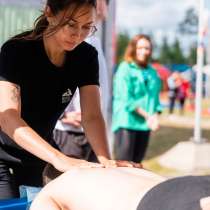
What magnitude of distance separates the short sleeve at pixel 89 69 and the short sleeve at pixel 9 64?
0.27m

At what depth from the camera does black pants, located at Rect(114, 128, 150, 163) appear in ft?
16.2

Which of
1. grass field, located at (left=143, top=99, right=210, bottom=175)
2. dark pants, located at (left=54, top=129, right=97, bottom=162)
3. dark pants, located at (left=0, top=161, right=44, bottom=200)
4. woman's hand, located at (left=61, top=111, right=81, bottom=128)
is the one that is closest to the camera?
dark pants, located at (left=0, top=161, right=44, bottom=200)

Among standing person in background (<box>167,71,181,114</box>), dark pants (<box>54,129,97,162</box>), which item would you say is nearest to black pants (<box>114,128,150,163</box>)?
dark pants (<box>54,129,97,162</box>)

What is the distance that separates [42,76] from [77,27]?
251 millimetres

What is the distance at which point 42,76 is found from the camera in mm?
1968

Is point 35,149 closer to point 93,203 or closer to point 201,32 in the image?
point 93,203

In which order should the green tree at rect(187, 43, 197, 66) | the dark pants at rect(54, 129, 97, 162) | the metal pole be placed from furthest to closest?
the green tree at rect(187, 43, 197, 66), the metal pole, the dark pants at rect(54, 129, 97, 162)

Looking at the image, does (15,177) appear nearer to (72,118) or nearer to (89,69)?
(89,69)

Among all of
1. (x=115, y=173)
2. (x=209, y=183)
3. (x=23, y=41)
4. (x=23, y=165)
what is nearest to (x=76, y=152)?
(x=23, y=165)

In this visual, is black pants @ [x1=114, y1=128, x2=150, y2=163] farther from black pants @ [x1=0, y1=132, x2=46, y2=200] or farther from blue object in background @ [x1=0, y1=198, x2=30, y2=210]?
blue object in background @ [x1=0, y1=198, x2=30, y2=210]

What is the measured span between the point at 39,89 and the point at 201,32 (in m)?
5.47

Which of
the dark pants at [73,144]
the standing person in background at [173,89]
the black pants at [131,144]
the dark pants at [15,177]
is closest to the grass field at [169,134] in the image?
the standing person in background at [173,89]

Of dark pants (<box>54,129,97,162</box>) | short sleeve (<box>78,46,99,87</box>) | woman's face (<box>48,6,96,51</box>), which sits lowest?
dark pants (<box>54,129,97,162</box>)

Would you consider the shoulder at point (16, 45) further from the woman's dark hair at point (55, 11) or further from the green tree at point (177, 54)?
the green tree at point (177, 54)
